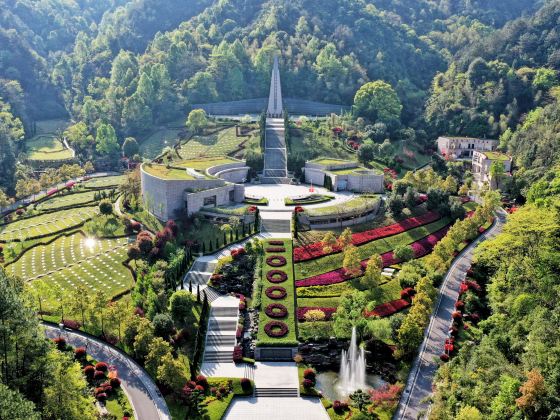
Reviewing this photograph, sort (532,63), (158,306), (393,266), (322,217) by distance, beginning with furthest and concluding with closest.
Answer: (532,63), (322,217), (393,266), (158,306)

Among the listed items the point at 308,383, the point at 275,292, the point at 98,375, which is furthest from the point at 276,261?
the point at 98,375

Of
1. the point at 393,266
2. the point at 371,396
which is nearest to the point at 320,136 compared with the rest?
the point at 393,266

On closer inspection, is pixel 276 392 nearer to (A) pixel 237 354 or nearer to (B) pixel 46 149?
(A) pixel 237 354

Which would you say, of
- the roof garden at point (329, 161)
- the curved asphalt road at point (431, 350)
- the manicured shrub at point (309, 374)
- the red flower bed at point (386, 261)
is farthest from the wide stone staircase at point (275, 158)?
the manicured shrub at point (309, 374)

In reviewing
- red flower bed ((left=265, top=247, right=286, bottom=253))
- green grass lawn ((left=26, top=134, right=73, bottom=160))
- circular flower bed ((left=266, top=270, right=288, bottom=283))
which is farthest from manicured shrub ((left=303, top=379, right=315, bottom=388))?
green grass lawn ((left=26, top=134, right=73, bottom=160))

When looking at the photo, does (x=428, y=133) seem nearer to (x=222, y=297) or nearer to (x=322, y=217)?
(x=322, y=217)

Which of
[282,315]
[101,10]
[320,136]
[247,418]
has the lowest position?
[247,418]

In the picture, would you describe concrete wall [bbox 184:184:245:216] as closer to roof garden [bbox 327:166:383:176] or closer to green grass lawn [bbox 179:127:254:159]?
roof garden [bbox 327:166:383:176]
